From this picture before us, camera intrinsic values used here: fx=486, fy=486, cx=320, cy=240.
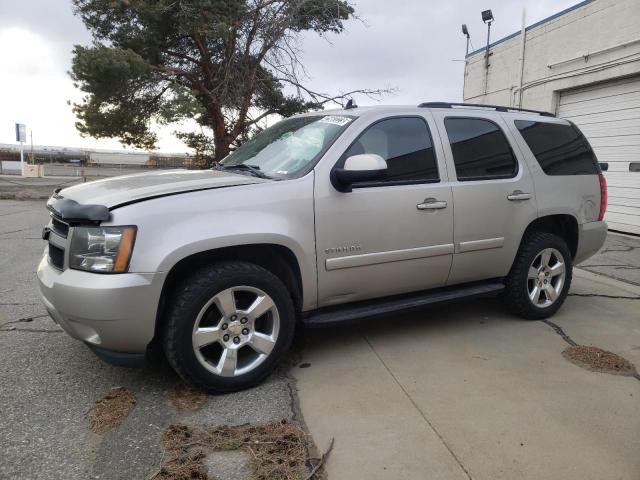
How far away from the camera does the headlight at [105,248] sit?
8.46 ft

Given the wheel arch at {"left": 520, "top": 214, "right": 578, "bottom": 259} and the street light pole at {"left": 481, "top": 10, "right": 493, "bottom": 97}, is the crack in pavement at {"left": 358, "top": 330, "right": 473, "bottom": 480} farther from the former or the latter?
the street light pole at {"left": 481, "top": 10, "right": 493, "bottom": 97}

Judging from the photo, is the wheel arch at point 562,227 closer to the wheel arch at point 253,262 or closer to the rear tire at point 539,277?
the rear tire at point 539,277

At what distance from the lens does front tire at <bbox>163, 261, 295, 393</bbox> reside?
2.74m

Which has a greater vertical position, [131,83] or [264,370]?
[131,83]

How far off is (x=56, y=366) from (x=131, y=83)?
13.7 meters

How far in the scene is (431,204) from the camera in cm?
353

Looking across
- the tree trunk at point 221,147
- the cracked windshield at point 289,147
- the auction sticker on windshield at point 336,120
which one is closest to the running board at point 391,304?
the cracked windshield at point 289,147

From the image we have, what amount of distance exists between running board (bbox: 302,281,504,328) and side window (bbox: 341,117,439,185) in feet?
2.88

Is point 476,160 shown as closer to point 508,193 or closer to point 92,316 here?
point 508,193

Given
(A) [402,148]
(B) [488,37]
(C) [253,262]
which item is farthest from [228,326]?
(B) [488,37]

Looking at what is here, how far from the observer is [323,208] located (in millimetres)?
3125

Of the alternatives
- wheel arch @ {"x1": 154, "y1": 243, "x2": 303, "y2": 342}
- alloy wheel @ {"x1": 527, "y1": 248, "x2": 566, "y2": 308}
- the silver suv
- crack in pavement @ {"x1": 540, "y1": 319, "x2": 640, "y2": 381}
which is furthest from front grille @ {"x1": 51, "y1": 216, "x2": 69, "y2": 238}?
crack in pavement @ {"x1": 540, "y1": 319, "x2": 640, "y2": 381}

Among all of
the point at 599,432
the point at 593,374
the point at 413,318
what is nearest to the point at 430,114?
the point at 413,318

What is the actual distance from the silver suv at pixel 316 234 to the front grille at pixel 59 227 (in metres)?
0.01
